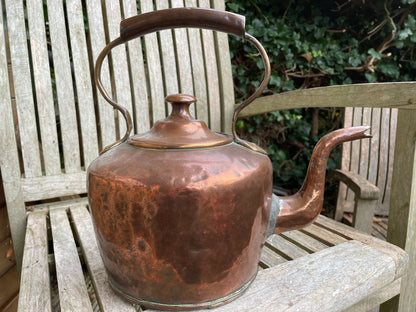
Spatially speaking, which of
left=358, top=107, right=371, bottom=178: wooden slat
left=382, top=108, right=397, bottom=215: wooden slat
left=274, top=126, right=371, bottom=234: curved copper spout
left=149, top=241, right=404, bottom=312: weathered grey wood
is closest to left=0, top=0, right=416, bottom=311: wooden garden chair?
left=149, top=241, right=404, bottom=312: weathered grey wood

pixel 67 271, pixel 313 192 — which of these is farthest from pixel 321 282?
pixel 67 271

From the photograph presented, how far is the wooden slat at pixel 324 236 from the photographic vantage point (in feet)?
2.83

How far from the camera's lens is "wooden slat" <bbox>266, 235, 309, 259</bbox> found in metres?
0.82

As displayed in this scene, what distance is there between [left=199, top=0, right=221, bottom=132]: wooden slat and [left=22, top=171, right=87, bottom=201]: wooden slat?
57 centimetres

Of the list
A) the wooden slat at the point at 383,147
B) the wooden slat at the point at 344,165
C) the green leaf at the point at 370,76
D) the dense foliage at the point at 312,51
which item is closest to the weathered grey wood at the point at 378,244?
the wooden slat at the point at 344,165

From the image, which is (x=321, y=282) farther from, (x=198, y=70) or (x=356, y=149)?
(x=356, y=149)

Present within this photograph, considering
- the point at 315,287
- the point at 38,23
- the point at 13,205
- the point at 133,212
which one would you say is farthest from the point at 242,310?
the point at 38,23

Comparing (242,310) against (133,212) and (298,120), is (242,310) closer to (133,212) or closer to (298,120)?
(133,212)

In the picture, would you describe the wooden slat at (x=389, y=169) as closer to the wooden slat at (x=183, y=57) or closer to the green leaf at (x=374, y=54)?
the green leaf at (x=374, y=54)

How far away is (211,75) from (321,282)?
937 millimetres

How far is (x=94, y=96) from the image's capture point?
121cm

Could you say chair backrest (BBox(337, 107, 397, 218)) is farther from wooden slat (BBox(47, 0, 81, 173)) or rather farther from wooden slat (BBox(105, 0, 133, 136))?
wooden slat (BBox(47, 0, 81, 173))

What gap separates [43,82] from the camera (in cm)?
105

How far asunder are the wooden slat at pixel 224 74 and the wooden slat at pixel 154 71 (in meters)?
0.26
